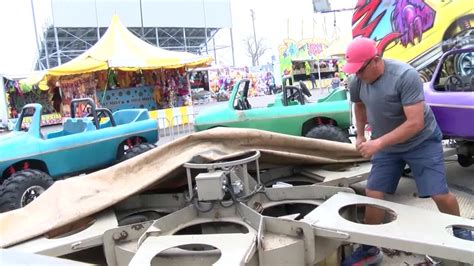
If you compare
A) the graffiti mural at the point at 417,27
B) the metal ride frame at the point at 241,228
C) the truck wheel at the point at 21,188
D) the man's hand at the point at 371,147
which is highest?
the graffiti mural at the point at 417,27

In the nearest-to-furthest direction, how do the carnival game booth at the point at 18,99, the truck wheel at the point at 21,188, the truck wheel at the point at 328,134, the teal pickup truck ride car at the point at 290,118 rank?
the truck wheel at the point at 21,188 → the truck wheel at the point at 328,134 → the teal pickup truck ride car at the point at 290,118 → the carnival game booth at the point at 18,99

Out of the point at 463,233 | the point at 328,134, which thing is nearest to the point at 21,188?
the point at 328,134

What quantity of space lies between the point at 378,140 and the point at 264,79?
32240 millimetres

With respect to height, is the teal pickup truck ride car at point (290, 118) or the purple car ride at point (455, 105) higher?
the purple car ride at point (455, 105)

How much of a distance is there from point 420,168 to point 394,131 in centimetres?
38

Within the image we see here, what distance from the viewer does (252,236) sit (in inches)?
104

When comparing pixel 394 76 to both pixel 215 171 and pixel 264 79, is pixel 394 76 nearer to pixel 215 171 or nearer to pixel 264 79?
pixel 215 171

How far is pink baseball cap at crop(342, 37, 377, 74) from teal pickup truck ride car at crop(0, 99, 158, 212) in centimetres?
439

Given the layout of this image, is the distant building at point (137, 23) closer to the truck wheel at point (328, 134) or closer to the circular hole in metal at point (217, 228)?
the truck wheel at point (328, 134)

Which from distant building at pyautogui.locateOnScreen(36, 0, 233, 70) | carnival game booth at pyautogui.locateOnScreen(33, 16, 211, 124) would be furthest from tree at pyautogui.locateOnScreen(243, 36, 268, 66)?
carnival game booth at pyautogui.locateOnScreen(33, 16, 211, 124)

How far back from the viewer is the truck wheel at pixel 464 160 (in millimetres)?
5062

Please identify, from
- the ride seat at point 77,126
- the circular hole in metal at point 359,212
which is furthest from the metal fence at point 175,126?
the circular hole in metal at point 359,212

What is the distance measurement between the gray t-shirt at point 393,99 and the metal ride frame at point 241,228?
0.51 metres

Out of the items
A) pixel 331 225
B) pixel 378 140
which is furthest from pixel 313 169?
pixel 331 225
